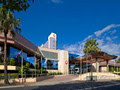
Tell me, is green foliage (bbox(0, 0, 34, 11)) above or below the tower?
below

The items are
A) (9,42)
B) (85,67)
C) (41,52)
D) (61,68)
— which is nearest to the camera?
(9,42)

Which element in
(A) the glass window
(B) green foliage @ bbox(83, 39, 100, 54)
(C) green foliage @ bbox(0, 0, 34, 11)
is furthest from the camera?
(B) green foliage @ bbox(83, 39, 100, 54)

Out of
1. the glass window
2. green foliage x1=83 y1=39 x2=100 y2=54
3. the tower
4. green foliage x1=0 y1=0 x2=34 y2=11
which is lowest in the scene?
the glass window

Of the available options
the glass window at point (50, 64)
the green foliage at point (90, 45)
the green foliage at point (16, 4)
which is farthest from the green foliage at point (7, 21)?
the green foliage at point (90, 45)

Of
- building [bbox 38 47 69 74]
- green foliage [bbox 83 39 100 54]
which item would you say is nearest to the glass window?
building [bbox 38 47 69 74]

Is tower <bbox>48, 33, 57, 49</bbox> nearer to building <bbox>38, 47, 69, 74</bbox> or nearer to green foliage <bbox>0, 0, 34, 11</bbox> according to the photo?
building <bbox>38, 47, 69, 74</bbox>

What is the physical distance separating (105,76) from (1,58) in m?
22.9

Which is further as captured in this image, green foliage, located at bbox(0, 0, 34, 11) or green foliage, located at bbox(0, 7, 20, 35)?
green foliage, located at bbox(0, 7, 20, 35)

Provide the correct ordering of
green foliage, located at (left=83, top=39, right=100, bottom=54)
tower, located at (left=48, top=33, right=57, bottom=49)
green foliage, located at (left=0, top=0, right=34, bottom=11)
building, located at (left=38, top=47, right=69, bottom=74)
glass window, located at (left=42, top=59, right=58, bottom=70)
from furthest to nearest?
tower, located at (left=48, top=33, right=57, bottom=49), green foliage, located at (left=83, top=39, right=100, bottom=54), building, located at (left=38, top=47, right=69, bottom=74), glass window, located at (left=42, top=59, right=58, bottom=70), green foliage, located at (left=0, top=0, right=34, bottom=11)

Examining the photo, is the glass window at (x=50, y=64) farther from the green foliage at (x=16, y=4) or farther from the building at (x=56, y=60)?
the green foliage at (x=16, y=4)

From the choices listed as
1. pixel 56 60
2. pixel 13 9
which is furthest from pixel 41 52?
pixel 13 9

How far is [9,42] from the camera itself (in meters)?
39.3

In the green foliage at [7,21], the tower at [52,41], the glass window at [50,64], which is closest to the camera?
the green foliage at [7,21]

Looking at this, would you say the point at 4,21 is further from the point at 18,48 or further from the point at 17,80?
the point at 18,48
